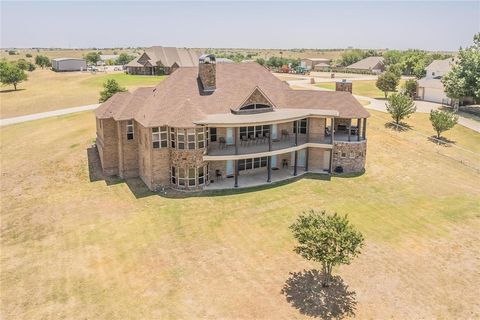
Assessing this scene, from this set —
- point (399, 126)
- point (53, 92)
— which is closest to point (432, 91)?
point (399, 126)

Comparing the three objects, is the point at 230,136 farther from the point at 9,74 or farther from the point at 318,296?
the point at 9,74

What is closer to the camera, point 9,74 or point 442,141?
point 442,141

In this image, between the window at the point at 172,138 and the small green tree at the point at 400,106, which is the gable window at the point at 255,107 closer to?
the window at the point at 172,138

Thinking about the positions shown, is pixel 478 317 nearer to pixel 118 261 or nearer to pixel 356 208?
pixel 356 208

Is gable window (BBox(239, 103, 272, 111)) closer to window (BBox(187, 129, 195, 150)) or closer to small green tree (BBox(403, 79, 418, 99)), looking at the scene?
window (BBox(187, 129, 195, 150))

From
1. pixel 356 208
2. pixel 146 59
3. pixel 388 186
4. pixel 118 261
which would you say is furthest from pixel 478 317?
pixel 146 59

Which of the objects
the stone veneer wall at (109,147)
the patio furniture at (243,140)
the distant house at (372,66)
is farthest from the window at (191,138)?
the distant house at (372,66)
